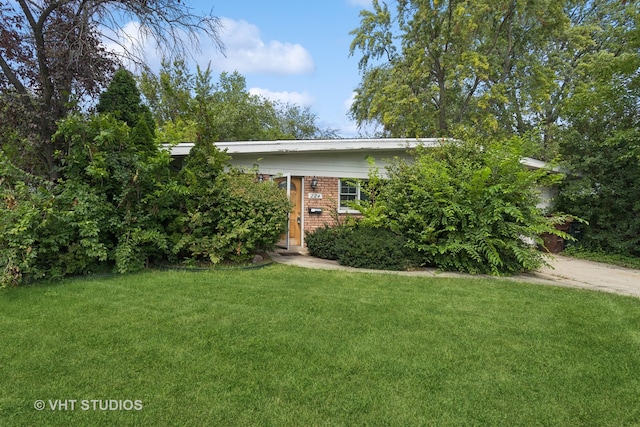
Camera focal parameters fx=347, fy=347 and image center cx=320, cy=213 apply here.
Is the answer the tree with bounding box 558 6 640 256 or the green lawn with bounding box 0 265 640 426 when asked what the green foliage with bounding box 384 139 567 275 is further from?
the tree with bounding box 558 6 640 256

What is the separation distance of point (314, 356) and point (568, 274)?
6875mm

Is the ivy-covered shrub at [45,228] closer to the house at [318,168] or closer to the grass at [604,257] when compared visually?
the house at [318,168]

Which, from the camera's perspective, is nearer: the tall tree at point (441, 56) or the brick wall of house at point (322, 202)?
the brick wall of house at point (322, 202)

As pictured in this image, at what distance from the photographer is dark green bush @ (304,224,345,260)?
775 centimetres

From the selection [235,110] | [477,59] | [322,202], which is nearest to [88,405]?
[322,202]

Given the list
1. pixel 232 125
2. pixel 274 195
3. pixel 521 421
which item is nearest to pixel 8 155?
pixel 274 195

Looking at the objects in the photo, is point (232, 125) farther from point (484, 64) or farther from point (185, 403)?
point (185, 403)

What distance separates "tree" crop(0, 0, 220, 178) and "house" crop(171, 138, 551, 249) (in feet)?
10.3

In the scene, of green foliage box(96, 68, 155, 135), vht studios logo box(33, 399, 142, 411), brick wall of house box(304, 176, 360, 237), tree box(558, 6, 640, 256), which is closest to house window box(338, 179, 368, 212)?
brick wall of house box(304, 176, 360, 237)

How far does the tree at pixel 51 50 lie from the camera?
6285 mm

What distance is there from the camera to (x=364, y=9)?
19406 mm

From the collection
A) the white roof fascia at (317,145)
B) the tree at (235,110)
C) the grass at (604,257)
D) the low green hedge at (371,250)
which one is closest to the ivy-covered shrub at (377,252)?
the low green hedge at (371,250)

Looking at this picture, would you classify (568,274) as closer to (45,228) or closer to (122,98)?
(45,228)

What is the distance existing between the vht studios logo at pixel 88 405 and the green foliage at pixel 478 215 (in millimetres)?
5642
